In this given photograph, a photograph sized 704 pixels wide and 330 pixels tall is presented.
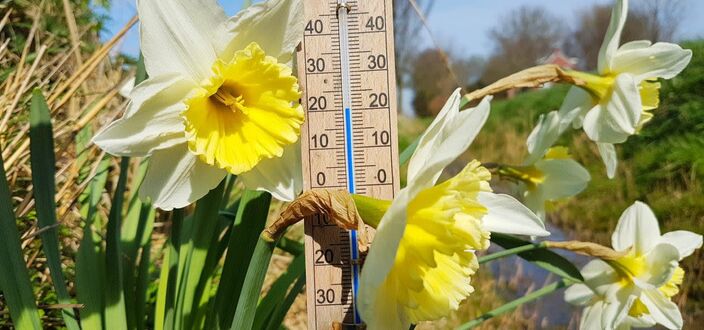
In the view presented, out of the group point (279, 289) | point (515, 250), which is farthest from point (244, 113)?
point (515, 250)

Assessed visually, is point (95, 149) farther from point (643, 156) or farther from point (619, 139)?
point (643, 156)

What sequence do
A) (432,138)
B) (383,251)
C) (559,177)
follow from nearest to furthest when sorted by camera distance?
(383,251) → (432,138) → (559,177)

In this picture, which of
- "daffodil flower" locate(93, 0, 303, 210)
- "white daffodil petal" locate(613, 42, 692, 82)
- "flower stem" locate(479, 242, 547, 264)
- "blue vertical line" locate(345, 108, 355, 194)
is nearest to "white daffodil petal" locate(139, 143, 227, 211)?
"daffodil flower" locate(93, 0, 303, 210)

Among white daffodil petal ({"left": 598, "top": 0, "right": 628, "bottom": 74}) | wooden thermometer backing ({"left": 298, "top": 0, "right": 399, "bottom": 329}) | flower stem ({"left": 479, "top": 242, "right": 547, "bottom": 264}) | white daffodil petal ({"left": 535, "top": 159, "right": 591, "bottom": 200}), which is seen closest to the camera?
wooden thermometer backing ({"left": 298, "top": 0, "right": 399, "bottom": 329})

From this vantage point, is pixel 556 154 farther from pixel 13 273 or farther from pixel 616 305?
pixel 13 273

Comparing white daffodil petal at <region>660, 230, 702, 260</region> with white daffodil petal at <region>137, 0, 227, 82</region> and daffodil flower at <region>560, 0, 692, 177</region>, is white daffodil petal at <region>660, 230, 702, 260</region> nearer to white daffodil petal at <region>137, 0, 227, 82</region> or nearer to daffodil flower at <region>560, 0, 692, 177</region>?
daffodil flower at <region>560, 0, 692, 177</region>
